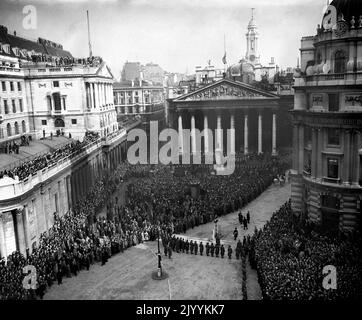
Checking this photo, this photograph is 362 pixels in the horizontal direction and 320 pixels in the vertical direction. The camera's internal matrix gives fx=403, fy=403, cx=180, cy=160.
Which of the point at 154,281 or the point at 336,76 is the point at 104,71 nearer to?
the point at 336,76

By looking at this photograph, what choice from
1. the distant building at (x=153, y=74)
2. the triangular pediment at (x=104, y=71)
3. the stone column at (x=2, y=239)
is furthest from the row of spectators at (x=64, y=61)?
the distant building at (x=153, y=74)

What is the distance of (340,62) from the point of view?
27.0m

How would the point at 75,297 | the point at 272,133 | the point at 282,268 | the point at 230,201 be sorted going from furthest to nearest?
the point at 272,133 < the point at 230,201 < the point at 75,297 < the point at 282,268

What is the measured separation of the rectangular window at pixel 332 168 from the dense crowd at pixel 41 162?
20.7 m

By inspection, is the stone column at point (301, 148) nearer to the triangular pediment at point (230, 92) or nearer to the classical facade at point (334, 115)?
the classical facade at point (334, 115)

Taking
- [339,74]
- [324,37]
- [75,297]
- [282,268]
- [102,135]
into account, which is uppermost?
[324,37]

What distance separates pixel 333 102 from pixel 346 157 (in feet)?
12.5

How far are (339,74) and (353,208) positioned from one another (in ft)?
29.4

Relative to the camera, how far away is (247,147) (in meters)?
63.2

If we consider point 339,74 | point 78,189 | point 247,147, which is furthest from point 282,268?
point 247,147

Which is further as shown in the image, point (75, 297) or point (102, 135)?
point (102, 135)

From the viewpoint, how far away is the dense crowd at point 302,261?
59.7 ft
